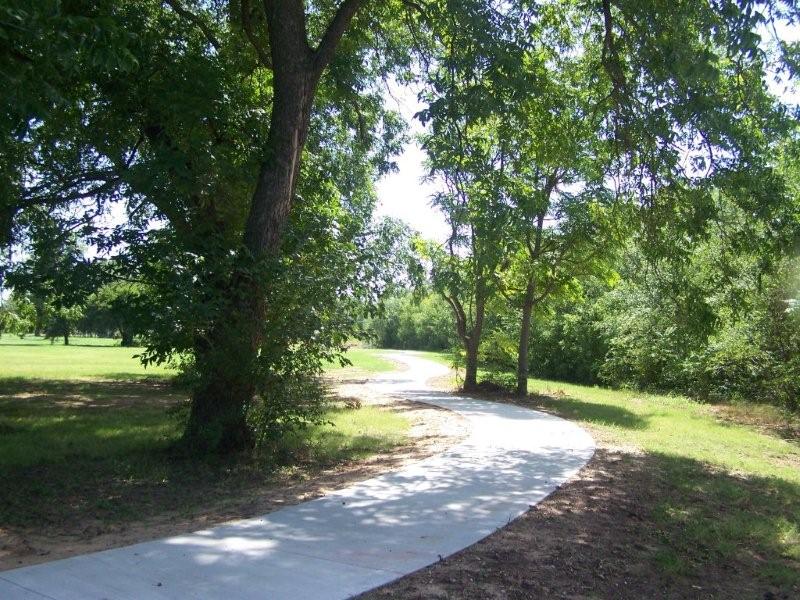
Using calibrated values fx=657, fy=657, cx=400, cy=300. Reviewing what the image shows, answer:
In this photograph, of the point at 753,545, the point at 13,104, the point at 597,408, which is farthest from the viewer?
the point at 597,408

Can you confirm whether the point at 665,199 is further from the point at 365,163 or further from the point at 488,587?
the point at 488,587

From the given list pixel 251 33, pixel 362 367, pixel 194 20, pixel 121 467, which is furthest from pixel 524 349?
pixel 362 367

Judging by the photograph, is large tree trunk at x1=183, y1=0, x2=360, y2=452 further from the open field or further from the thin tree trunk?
the thin tree trunk

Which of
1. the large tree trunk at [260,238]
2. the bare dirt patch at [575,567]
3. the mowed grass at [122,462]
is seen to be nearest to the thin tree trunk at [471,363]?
the mowed grass at [122,462]

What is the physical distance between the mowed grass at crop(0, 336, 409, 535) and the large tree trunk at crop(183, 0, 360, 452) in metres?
0.54

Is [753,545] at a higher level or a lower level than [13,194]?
lower

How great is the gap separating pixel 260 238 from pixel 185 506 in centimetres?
364

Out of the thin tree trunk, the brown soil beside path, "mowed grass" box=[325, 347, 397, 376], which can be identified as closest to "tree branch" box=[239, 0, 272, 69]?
the brown soil beside path

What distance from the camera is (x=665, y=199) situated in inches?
414

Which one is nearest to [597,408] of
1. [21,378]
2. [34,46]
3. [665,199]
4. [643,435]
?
[643,435]

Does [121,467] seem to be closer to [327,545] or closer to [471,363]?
[327,545]

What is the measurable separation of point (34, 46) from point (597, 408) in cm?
1623

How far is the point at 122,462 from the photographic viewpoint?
8.76 metres

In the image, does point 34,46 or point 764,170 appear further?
point 764,170
